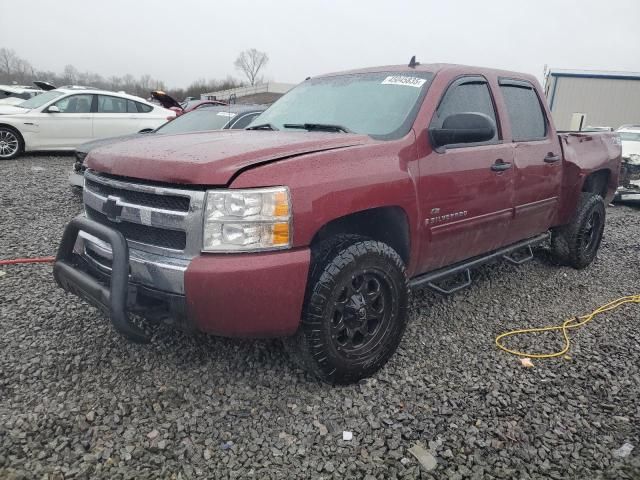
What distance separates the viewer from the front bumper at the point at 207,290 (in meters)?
2.11

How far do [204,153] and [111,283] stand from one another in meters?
0.75

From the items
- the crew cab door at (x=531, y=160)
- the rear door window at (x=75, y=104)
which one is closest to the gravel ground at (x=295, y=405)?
the crew cab door at (x=531, y=160)

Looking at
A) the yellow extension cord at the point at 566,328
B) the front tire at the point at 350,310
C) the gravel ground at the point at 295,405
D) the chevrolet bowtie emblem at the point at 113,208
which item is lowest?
the gravel ground at the point at 295,405

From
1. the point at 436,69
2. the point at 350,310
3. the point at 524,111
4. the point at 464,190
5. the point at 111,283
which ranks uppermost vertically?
the point at 436,69

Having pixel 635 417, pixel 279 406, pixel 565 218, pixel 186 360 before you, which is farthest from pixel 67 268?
pixel 565 218

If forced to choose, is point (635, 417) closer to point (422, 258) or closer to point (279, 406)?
point (422, 258)

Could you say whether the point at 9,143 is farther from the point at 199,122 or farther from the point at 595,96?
the point at 595,96

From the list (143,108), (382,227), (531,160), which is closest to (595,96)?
(143,108)

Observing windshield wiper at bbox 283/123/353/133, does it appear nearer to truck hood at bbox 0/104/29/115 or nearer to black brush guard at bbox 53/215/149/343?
black brush guard at bbox 53/215/149/343

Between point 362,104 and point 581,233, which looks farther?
point 581,233

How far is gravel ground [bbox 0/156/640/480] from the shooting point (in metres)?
2.06

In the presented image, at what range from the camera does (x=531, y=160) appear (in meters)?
3.74

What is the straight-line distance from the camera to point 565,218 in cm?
454

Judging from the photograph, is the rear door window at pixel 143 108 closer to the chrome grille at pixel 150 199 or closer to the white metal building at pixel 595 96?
the chrome grille at pixel 150 199
